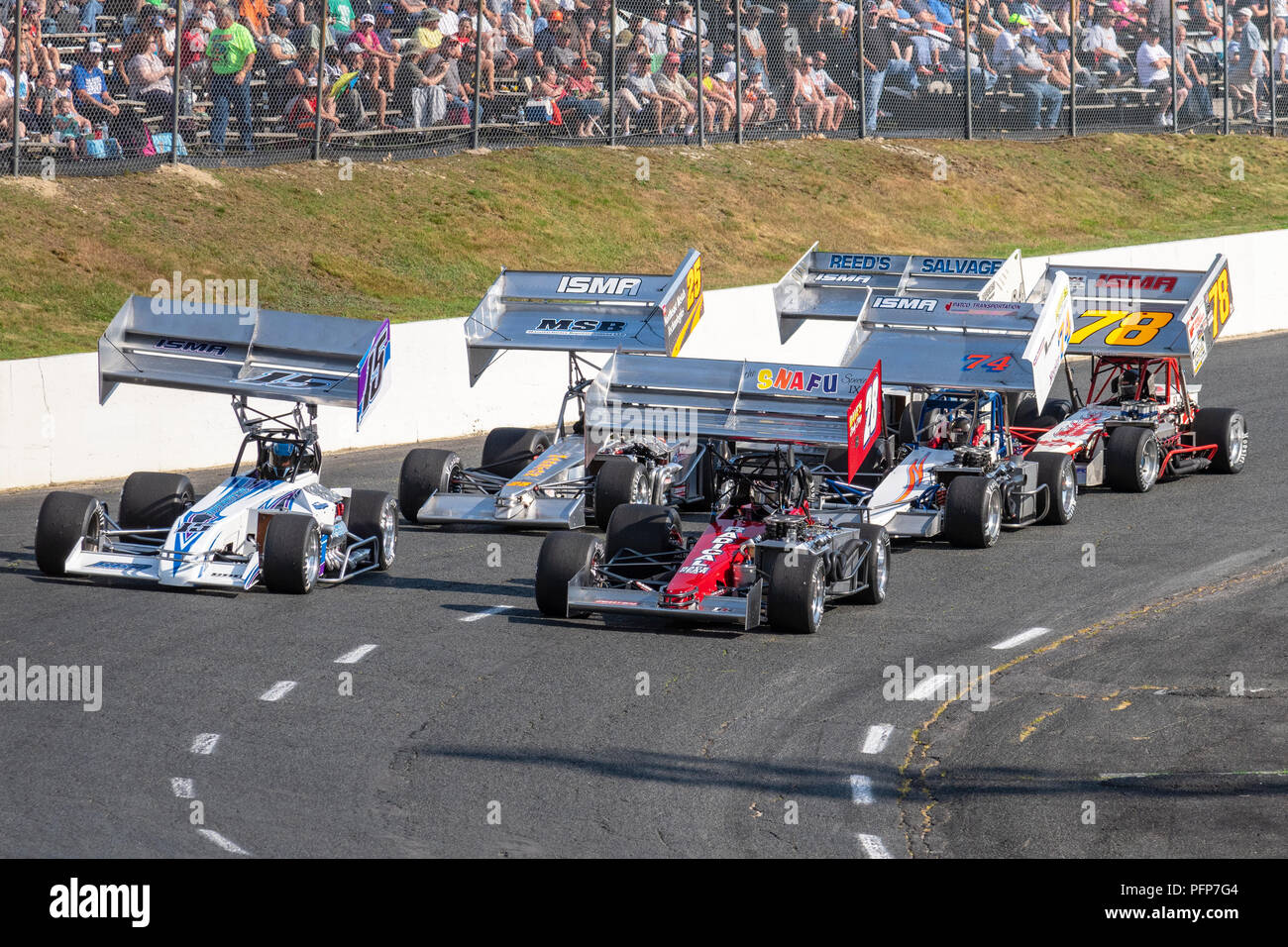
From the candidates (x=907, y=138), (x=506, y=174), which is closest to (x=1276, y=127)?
(x=907, y=138)

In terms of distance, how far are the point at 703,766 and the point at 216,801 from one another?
240 centimetres

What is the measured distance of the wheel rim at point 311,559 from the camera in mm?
12008

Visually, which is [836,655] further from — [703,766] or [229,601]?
[229,601]

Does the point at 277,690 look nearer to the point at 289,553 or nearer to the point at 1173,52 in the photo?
the point at 289,553

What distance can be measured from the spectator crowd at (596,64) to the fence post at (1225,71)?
7 cm

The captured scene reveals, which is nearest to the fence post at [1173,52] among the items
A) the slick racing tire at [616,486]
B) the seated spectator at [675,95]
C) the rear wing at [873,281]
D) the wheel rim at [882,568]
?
the seated spectator at [675,95]

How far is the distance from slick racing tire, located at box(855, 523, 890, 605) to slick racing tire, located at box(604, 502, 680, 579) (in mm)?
1370

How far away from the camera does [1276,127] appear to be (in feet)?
116

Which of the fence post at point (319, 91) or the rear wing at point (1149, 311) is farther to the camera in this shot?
the fence post at point (319, 91)

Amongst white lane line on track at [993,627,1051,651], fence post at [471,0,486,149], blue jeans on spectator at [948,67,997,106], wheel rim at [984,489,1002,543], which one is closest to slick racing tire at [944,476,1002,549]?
wheel rim at [984,489,1002,543]

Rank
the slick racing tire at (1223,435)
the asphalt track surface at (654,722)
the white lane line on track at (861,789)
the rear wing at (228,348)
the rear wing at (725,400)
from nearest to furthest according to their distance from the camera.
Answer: the asphalt track surface at (654,722) → the white lane line on track at (861,789) → the rear wing at (725,400) → the rear wing at (228,348) → the slick racing tire at (1223,435)

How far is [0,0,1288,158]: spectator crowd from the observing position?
22562 millimetres

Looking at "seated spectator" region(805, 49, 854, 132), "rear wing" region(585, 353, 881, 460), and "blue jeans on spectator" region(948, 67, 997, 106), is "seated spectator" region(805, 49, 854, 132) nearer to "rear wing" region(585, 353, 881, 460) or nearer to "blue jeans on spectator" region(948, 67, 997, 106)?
"blue jeans on spectator" region(948, 67, 997, 106)

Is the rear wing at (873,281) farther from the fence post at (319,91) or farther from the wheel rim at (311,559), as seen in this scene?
the fence post at (319,91)
